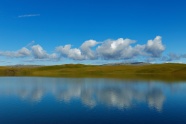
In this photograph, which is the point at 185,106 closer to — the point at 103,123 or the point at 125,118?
the point at 125,118

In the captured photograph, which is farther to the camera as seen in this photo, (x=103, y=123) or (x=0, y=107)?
(x=0, y=107)

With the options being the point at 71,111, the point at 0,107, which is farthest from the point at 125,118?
the point at 0,107

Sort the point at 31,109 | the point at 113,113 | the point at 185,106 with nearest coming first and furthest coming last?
the point at 113,113 → the point at 31,109 → the point at 185,106

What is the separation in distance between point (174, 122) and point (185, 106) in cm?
1614

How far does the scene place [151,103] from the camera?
193 feet

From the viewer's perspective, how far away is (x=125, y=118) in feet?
141

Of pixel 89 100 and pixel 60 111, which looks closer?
pixel 60 111

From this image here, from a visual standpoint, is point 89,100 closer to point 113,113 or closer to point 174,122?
point 113,113

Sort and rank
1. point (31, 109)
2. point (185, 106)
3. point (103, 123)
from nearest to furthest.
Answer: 1. point (103, 123)
2. point (31, 109)
3. point (185, 106)

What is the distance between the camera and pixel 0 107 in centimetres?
5281

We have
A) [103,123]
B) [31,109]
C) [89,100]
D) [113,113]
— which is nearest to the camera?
[103,123]

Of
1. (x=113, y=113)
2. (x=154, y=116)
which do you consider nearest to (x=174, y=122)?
(x=154, y=116)

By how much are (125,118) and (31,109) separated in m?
18.8

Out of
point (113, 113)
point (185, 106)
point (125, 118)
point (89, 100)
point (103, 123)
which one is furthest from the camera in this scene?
point (89, 100)
